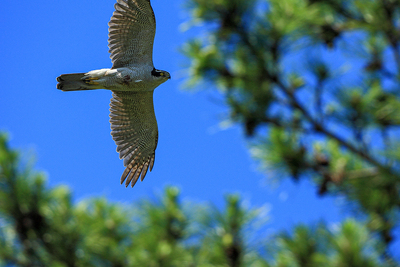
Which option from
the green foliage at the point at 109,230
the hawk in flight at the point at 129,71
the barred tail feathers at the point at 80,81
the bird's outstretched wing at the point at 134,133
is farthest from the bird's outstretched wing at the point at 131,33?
the green foliage at the point at 109,230

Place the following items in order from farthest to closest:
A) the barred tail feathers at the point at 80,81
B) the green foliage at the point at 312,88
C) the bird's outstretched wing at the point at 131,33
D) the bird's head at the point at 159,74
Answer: the bird's head at the point at 159,74
the barred tail feathers at the point at 80,81
the bird's outstretched wing at the point at 131,33
the green foliage at the point at 312,88

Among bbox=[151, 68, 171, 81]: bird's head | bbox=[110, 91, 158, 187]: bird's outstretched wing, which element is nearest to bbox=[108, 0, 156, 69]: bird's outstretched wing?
bbox=[151, 68, 171, 81]: bird's head

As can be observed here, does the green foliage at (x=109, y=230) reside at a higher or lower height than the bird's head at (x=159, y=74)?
lower

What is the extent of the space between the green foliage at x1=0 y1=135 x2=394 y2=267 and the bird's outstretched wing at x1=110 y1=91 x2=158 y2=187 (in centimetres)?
248

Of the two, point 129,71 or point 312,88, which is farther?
point 129,71

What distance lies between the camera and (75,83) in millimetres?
6059

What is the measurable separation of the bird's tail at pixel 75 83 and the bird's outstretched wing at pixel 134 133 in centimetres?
72

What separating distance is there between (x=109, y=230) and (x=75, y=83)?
2537 millimetres

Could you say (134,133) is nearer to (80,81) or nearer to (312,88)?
(80,81)

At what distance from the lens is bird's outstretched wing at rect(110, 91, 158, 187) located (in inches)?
269

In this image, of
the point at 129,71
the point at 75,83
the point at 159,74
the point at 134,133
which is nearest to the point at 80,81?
the point at 75,83

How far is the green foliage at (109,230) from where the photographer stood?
3.39 meters

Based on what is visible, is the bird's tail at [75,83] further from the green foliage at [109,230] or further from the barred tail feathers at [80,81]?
the green foliage at [109,230]

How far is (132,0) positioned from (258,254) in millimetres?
3809
